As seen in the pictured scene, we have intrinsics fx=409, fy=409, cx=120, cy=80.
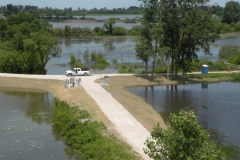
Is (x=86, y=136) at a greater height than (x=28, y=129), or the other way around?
(x=86, y=136)

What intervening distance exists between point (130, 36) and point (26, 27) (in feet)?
143

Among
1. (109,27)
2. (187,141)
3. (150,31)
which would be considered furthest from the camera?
(109,27)

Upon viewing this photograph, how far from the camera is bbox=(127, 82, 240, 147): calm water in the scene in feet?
97.0

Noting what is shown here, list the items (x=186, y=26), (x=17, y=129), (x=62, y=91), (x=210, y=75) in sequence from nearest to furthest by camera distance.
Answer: (x=17, y=129)
(x=62, y=91)
(x=186, y=26)
(x=210, y=75)

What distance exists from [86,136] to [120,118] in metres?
4.81

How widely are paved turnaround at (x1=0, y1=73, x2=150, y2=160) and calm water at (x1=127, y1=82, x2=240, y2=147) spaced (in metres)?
4.13

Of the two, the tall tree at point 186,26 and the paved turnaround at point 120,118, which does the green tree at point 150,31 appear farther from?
the paved turnaround at point 120,118

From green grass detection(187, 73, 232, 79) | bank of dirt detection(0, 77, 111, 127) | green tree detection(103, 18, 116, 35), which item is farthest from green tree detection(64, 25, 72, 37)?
green grass detection(187, 73, 232, 79)

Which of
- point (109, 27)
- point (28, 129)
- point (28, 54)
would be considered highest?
point (109, 27)

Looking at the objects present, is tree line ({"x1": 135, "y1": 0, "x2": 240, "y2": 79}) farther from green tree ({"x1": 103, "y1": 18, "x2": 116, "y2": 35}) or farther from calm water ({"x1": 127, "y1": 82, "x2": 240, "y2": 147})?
green tree ({"x1": 103, "y1": 18, "x2": 116, "y2": 35})

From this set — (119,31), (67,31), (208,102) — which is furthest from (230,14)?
(208,102)

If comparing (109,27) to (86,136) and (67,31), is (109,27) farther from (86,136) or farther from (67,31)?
(86,136)

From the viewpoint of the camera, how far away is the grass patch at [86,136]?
22908 mm

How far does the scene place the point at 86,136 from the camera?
25.3m
